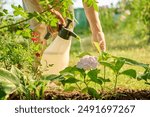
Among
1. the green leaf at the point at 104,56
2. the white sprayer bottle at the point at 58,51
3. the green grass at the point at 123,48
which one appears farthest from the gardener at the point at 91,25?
the green leaf at the point at 104,56

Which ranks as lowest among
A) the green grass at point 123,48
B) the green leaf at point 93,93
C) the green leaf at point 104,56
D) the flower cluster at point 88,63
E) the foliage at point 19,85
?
the green grass at point 123,48

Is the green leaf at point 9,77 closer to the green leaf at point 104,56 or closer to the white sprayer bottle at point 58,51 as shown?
the green leaf at point 104,56

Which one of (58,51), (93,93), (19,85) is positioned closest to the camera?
(19,85)

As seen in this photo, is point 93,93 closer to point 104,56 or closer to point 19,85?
point 104,56

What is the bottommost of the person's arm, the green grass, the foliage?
the green grass

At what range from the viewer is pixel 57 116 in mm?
1766

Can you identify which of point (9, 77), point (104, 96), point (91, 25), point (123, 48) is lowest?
point (123, 48)

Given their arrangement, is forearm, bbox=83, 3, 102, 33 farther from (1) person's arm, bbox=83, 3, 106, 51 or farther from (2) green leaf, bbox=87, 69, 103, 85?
(2) green leaf, bbox=87, 69, 103, 85

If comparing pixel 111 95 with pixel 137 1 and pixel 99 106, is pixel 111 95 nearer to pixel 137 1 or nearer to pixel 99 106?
pixel 99 106

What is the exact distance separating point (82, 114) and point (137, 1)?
601cm

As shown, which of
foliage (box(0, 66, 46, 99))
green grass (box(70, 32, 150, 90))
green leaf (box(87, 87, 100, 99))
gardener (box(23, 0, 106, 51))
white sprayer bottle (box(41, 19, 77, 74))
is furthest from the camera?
green grass (box(70, 32, 150, 90))

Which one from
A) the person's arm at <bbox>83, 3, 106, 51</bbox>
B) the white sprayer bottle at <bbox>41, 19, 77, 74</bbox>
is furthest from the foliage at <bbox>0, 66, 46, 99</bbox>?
the person's arm at <bbox>83, 3, 106, 51</bbox>

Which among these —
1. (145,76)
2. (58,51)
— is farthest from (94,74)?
(58,51)

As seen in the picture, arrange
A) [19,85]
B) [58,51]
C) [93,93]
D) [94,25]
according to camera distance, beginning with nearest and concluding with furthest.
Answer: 1. [19,85]
2. [93,93]
3. [58,51]
4. [94,25]
